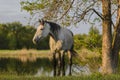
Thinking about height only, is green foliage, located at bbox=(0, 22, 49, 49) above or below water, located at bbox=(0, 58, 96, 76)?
below

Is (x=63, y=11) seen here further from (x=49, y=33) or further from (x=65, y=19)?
(x=49, y=33)

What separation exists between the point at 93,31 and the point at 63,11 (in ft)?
16.7

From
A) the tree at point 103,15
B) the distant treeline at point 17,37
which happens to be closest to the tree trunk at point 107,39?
the tree at point 103,15

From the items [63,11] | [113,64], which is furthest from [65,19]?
[113,64]

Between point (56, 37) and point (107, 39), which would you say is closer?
point (56, 37)

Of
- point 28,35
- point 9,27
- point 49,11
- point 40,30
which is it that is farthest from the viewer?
point 9,27

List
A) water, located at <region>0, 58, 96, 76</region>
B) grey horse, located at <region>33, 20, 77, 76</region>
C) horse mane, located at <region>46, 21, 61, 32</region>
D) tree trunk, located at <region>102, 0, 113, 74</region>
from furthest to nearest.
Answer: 1. water, located at <region>0, 58, 96, 76</region>
2. tree trunk, located at <region>102, 0, 113, 74</region>
3. horse mane, located at <region>46, 21, 61, 32</region>
4. grey horse, located at <region>33, 20, 77, 76</region>

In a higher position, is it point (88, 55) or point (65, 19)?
point (65, 19)

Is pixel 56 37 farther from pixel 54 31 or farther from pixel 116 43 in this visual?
pixel 116 43

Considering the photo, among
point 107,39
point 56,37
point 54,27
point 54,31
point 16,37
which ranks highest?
point 54,27

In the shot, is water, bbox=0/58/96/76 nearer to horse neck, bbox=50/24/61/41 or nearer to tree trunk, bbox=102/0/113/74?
tree trunk, bbox=102/0/113/74

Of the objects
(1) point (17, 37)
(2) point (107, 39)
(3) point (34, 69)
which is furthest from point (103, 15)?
(1) point (17, 37)

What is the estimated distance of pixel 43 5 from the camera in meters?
19.1

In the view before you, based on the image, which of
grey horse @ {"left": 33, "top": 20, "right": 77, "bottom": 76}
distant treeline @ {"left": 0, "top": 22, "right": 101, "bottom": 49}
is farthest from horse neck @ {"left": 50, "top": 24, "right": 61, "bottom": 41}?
distant treeline @ {"left": 0, "top": 22, "right": 101, "bottom": 49}
